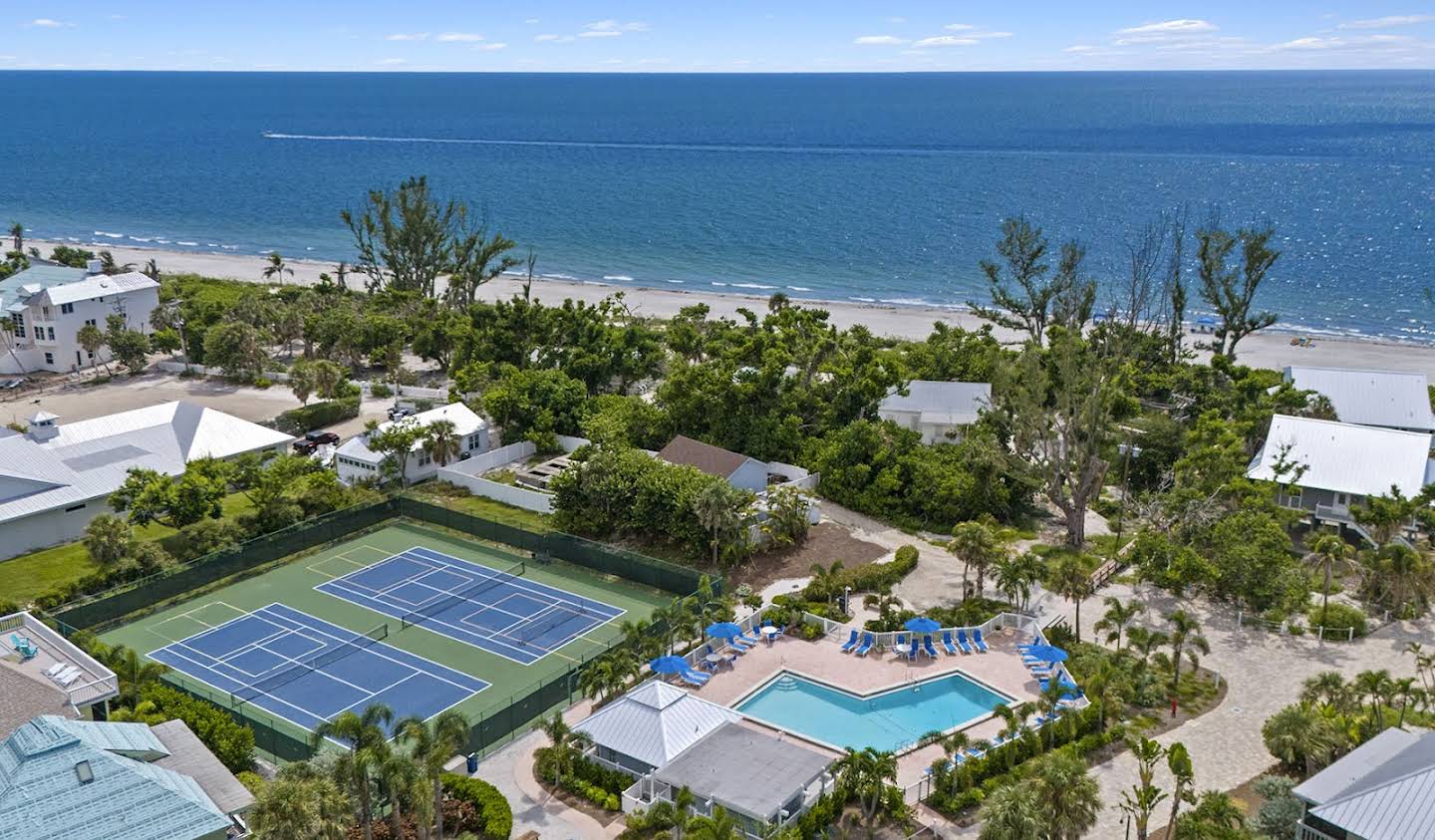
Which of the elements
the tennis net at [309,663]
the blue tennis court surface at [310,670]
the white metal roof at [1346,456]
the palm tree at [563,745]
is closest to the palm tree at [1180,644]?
the white metal roof at [1346,456]

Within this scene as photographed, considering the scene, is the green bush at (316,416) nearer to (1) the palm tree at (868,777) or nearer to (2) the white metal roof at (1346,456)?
(1) the palm tree at (868,777)

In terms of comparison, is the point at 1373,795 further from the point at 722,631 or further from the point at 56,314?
the point at 56,314

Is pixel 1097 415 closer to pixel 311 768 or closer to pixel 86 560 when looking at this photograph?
pixel 311 768

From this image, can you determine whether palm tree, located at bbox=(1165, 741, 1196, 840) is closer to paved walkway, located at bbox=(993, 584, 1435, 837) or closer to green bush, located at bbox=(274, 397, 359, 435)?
paved walkway, located at bbox=(993, 584, 1435, 837)

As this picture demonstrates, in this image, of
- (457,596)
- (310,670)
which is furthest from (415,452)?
(310,670)

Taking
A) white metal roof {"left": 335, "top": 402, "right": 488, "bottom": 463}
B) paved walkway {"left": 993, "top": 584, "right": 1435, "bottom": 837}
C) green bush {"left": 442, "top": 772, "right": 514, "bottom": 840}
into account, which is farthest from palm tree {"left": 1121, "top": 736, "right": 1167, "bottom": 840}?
white metal roof {"left": 335, "top": 402, "right": 488, "bottom": 463}
